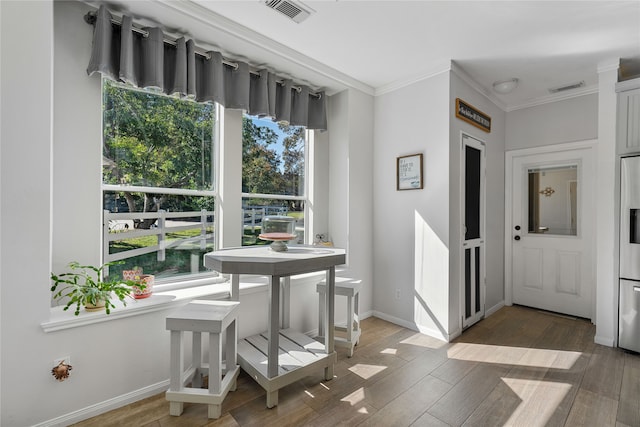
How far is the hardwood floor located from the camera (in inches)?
71.4

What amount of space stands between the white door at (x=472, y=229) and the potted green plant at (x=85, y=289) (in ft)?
10.1

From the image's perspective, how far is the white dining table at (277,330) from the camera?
5.96 ft

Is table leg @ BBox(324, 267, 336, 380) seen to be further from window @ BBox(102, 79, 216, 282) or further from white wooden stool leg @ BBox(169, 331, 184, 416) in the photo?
window @ BBox(102, 79, 216, 282)

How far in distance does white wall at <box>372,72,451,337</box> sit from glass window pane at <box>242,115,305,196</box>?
38.1 inches

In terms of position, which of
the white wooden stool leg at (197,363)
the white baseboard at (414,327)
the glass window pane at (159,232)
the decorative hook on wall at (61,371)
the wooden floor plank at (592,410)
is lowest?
the wooden floor plank at (592,410)

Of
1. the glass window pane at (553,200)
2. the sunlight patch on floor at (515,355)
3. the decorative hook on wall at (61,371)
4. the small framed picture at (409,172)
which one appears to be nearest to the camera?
the decorative hook on wall at (61,371)

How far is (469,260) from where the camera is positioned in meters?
3.29

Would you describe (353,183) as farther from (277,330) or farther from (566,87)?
(566,87)

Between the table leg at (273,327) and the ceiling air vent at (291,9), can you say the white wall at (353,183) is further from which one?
the table leg at (273,327)

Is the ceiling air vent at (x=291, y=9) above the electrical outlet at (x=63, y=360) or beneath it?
above

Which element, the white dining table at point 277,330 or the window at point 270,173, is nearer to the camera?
the white dining table at point 277,330

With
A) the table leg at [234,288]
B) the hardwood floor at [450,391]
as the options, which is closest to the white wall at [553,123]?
the hardwood floor at [450,391]

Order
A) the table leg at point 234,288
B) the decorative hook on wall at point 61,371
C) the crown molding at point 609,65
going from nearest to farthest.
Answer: the decorative hook on wall at point 61,371, the table leg at point 234,288, the crown molding at point 609,65

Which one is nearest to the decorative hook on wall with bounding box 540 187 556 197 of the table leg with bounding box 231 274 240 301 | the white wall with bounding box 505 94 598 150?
the white wall with bounding box 505 94 598 150
